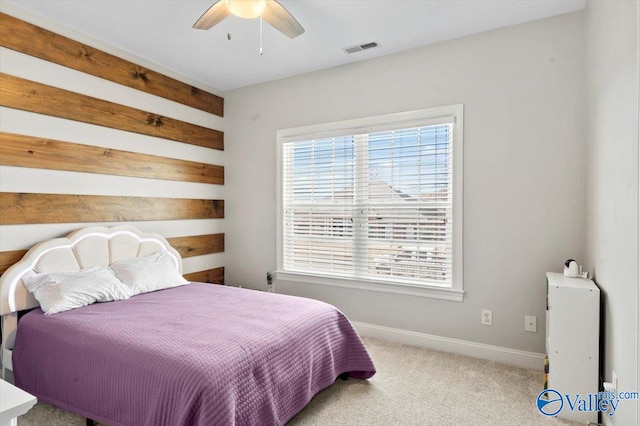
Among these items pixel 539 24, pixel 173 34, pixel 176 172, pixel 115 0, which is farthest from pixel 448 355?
pixel 115 0

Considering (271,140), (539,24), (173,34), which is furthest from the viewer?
(271,140)

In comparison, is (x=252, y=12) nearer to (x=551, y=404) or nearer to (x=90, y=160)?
(x=90, y=160)

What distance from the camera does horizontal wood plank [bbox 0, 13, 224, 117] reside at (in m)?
2.62

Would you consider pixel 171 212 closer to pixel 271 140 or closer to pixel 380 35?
pixel 271 140

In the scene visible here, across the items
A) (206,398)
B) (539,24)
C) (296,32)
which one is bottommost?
(206,398)

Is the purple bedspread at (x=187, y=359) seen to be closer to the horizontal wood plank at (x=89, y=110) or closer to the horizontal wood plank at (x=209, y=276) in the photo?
the horizontal wood plank at (x=209, y=276)

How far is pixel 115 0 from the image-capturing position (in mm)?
2557

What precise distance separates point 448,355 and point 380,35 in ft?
9.02

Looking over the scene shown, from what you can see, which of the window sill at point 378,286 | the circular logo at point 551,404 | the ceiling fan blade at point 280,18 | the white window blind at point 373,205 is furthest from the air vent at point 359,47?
the circular logo at point 551,404

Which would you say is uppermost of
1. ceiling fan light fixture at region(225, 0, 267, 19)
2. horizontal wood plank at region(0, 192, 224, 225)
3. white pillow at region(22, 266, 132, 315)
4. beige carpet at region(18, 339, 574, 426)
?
ceiling fan light fixture at region(225, 0, 267, 19)

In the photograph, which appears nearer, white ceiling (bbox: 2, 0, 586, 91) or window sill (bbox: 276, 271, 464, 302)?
white ceiling (bbox: 2, 0, 586, 91)

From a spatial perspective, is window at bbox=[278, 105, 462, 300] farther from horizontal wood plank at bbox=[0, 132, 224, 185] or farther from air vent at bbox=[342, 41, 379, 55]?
horizontal wood plank at bbox=[0, 132, 224, 185]

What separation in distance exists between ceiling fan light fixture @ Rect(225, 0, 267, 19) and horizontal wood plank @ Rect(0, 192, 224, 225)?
77.6 inches

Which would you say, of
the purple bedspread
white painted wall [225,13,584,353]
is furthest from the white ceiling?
the purple bedspread
